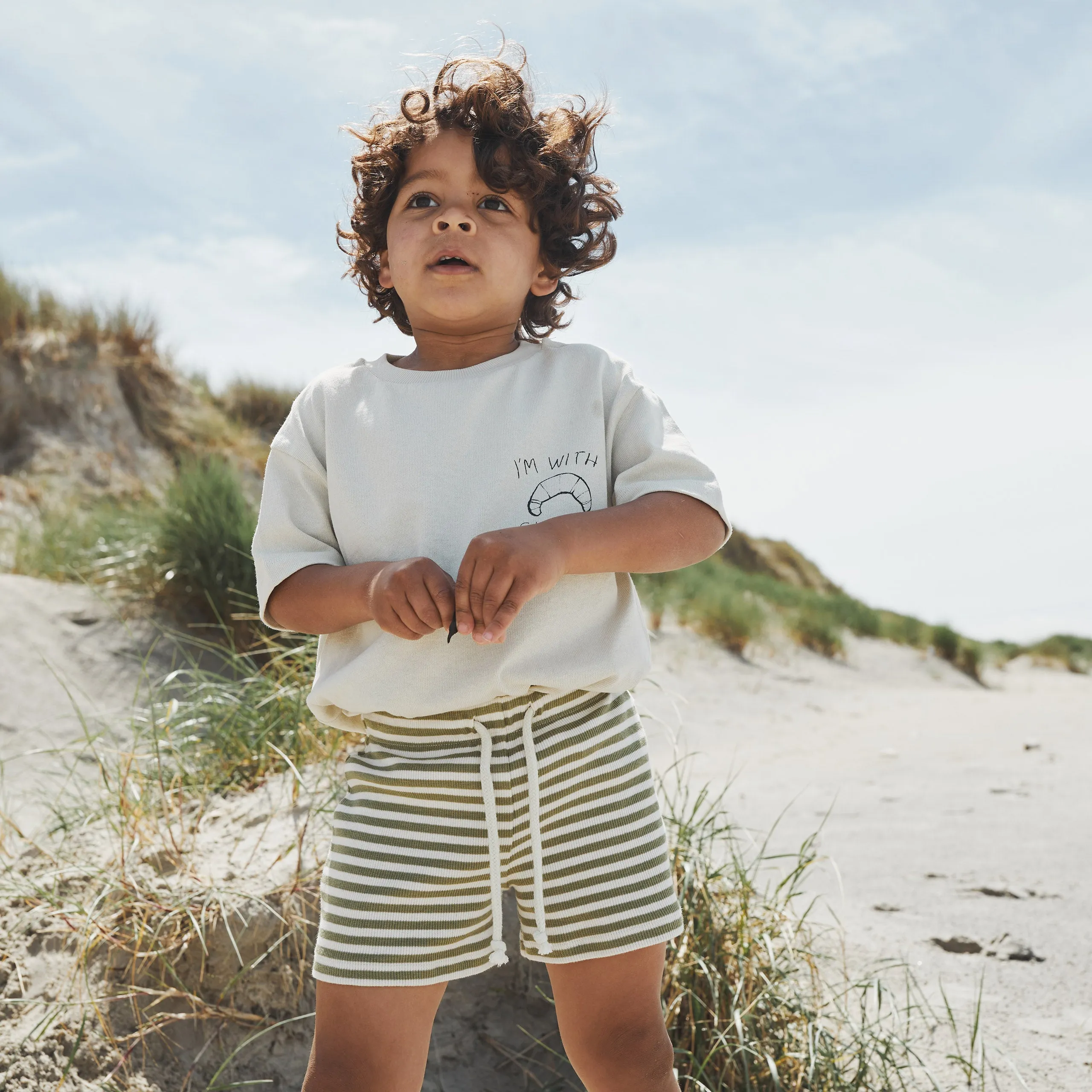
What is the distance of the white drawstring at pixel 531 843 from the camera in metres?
1.45

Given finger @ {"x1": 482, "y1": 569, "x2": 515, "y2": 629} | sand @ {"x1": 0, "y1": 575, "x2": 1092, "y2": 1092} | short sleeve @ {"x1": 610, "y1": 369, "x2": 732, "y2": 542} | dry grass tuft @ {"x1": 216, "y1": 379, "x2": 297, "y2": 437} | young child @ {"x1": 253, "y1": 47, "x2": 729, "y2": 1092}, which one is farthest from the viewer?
dry grass tuft @ {"x1": 216, "y1": 379, "x2": 297, "y2": 437}

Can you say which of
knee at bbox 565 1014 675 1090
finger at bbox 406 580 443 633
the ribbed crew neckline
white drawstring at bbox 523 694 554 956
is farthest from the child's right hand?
knee at bbox 565 1014 675 1090

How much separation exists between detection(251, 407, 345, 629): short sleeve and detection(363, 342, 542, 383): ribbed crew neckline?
169 mm

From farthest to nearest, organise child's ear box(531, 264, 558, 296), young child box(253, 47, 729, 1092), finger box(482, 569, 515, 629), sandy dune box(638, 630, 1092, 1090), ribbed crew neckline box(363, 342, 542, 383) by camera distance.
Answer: sandy dune box(638, 630, 1092, 1090), child's ear box(531, 264, 558, 296), ribbed crew neckline box(363, 342, 542, 383), young child box(253, 47, 729, 1092), finger box(482, 569, 515, 629)

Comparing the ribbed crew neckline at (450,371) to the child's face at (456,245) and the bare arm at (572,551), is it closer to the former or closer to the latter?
the child's face at (456,245)

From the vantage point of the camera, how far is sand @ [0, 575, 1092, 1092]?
222 cm

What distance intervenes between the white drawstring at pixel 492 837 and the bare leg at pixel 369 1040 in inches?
4.6

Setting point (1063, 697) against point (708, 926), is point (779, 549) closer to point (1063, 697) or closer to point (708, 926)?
point (1063, 697)

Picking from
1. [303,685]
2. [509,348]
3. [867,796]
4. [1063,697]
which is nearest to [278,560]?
[509,348]

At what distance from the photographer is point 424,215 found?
1683mm

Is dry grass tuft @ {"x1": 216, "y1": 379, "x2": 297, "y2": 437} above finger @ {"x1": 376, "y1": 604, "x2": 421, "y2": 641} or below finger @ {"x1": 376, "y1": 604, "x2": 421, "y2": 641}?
above

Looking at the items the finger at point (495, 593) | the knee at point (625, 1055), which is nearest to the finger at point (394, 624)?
the finger at point (495, 593)

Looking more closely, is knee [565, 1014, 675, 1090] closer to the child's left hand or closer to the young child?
the young child

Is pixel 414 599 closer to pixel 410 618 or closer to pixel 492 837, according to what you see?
pixel 410 618
